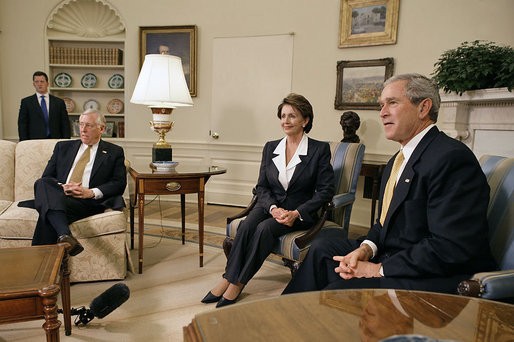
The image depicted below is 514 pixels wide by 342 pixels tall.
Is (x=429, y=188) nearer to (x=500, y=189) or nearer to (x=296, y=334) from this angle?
(x=500, y=189)

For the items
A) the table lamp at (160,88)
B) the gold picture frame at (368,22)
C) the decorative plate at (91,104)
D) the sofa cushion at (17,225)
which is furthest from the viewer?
the decorative plate at (91,104)

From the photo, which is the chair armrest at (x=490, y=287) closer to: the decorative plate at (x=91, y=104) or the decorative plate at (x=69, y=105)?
the decorative plate at (x=91, y=104)

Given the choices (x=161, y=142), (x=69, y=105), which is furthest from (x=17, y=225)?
(x=69, y=105)

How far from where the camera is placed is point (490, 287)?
116 centimetres

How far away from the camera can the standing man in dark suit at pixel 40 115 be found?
442cm

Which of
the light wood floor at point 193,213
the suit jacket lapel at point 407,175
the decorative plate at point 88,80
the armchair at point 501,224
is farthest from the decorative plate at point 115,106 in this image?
the armchair at point 501,224

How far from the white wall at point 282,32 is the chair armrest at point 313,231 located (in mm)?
1969

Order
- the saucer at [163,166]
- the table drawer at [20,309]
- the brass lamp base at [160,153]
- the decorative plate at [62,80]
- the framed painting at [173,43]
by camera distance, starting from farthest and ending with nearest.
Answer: the decorative plate at [62,80] → the framed painting at [173,43] → the brass lamp base at [160,153] → the saucer at [163,166] → the table drawer at [20,309]

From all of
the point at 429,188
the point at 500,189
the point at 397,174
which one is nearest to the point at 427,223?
the point at 429,188

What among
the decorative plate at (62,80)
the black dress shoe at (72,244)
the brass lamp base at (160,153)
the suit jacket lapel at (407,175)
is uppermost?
the decorative plate at (62,80)

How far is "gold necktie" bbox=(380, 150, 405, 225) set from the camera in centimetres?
162

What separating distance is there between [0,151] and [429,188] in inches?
120

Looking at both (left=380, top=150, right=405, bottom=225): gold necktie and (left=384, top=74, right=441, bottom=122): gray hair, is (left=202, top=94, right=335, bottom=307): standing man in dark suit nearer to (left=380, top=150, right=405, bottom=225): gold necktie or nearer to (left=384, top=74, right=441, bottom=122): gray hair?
(left=380, top=150, right=405, bottom=225): gold necktie

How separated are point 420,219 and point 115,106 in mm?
4802
